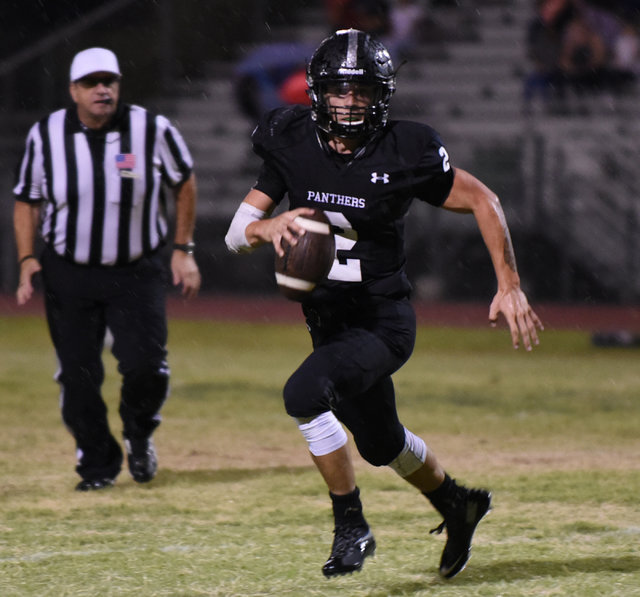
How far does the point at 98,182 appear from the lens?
15.9 feet

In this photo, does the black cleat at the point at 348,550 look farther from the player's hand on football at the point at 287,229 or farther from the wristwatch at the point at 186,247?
the wristwatch at the point at 186,247

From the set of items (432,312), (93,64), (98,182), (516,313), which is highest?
(93,64)

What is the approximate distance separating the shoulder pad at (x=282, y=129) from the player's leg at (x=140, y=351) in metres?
1.35

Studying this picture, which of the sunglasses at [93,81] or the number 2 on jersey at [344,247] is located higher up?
the sunglasses at [93,81]

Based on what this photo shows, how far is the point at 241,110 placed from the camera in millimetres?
13961

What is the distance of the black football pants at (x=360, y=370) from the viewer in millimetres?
3293

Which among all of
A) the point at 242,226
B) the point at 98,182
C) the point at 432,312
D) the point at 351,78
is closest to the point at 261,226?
the point at 242,226

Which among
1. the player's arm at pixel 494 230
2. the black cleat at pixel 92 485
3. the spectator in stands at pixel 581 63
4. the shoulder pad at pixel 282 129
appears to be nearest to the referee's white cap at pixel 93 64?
the shoulder pad at pixel 282 129

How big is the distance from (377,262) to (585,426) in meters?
3.18

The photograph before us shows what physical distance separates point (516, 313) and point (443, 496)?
64 centimetres

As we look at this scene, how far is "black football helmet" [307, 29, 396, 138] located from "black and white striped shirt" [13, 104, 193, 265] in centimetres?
157

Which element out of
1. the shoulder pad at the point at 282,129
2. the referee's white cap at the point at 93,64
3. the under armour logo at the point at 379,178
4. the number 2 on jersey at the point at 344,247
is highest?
the referee's white cap at the point at 93,64

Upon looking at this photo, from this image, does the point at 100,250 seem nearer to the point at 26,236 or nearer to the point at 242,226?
the point at 26,236

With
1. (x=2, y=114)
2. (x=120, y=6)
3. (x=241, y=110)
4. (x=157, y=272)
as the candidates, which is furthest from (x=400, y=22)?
(x=157, y=272)
